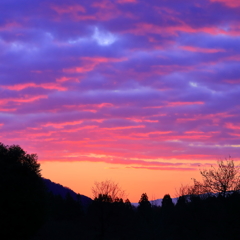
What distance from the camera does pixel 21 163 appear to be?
36062 millimetres

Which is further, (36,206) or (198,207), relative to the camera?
(198,207)

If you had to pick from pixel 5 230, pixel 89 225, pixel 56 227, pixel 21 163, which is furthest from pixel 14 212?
pixel 89 225

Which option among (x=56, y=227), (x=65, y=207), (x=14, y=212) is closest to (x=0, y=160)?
(x=14, y=212)

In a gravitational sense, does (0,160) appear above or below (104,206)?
above

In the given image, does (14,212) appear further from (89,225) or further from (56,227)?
(89,225)

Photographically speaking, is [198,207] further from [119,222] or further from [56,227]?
[56,227]

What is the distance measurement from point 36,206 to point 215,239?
16.6m

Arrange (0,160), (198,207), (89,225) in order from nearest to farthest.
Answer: (0,160) → (198,207) → (89,225)

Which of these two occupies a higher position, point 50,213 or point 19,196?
point 19,196

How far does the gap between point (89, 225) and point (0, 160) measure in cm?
2448

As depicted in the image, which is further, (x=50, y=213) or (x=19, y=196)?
(x=50, y=213)

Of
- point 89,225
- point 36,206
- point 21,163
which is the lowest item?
point 89,225

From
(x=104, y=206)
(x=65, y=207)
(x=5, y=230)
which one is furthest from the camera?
(x=65, y=207)

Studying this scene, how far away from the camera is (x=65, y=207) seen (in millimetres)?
80625
